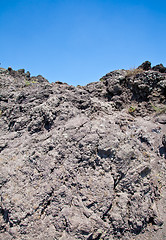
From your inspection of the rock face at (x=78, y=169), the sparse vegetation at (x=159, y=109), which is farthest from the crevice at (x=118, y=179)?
the sparse vegetation at (x=159, y=109)

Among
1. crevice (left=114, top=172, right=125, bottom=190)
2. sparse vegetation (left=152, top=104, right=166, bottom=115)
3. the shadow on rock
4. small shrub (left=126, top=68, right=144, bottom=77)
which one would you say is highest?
small shrub (left=126, top=68, right=144, bottom=77)

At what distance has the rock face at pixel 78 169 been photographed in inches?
135

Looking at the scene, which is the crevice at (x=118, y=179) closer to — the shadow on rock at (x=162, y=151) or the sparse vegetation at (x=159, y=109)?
the shadow on rock at (x=162, y=151)

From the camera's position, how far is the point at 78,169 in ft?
13.3

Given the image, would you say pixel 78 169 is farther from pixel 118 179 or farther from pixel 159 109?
pixel 159 109

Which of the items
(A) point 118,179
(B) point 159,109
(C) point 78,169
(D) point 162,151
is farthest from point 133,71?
(C) point 78,169

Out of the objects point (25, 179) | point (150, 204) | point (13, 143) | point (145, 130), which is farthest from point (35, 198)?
point (145, 130)

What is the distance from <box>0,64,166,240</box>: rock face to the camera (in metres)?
3.42

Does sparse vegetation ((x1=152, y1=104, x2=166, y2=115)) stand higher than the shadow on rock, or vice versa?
sparse vegetation ((x1=152, y1=104, x2=166, y2=115))

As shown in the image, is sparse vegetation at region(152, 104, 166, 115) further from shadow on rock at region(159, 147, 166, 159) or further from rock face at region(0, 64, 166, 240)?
shadow on rock at region(159, 147, 166, 159)

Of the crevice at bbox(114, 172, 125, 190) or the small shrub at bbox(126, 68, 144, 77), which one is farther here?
the small shrub at bbox(126, 68, 144, 77)

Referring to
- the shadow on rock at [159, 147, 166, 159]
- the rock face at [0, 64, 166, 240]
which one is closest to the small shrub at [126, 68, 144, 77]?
the rock face at [0, 64, 166, 240]

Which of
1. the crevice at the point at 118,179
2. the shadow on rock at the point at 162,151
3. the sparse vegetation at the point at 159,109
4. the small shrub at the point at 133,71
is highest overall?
the small shrub at the point at 133,71

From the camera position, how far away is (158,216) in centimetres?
385
